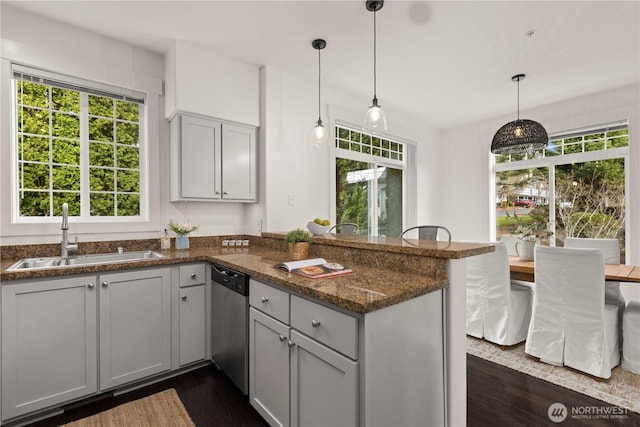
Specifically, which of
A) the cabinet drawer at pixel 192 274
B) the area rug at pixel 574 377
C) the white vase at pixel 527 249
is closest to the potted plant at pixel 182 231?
the cabinet drawer at pixel 192 274

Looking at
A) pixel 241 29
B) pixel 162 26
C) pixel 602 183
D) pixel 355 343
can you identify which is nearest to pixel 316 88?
pixel 241 29

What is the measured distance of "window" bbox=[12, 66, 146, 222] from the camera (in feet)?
8.00

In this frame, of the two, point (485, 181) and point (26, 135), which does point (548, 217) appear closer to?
point (485, 181)

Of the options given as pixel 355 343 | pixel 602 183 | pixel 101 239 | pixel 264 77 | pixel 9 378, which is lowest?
pixel 9 378

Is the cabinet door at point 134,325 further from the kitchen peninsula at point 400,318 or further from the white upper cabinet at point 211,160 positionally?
the white upper cabinet at point 211,160

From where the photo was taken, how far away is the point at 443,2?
2219 millimetres

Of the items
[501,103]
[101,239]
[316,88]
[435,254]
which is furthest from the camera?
[501,103]

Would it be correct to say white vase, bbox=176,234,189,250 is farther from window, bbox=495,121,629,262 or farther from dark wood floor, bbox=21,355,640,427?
window, bbox=495,121,629,262

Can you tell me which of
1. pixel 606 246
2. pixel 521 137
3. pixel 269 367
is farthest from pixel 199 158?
pixel 606 246

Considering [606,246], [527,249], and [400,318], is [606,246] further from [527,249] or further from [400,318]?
[400,318]

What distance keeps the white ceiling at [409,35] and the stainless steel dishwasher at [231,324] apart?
1956mm

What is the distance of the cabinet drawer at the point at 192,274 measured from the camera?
2.39 metres

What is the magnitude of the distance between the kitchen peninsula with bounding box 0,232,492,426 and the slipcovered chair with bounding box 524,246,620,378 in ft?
4.08

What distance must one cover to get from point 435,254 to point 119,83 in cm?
297
